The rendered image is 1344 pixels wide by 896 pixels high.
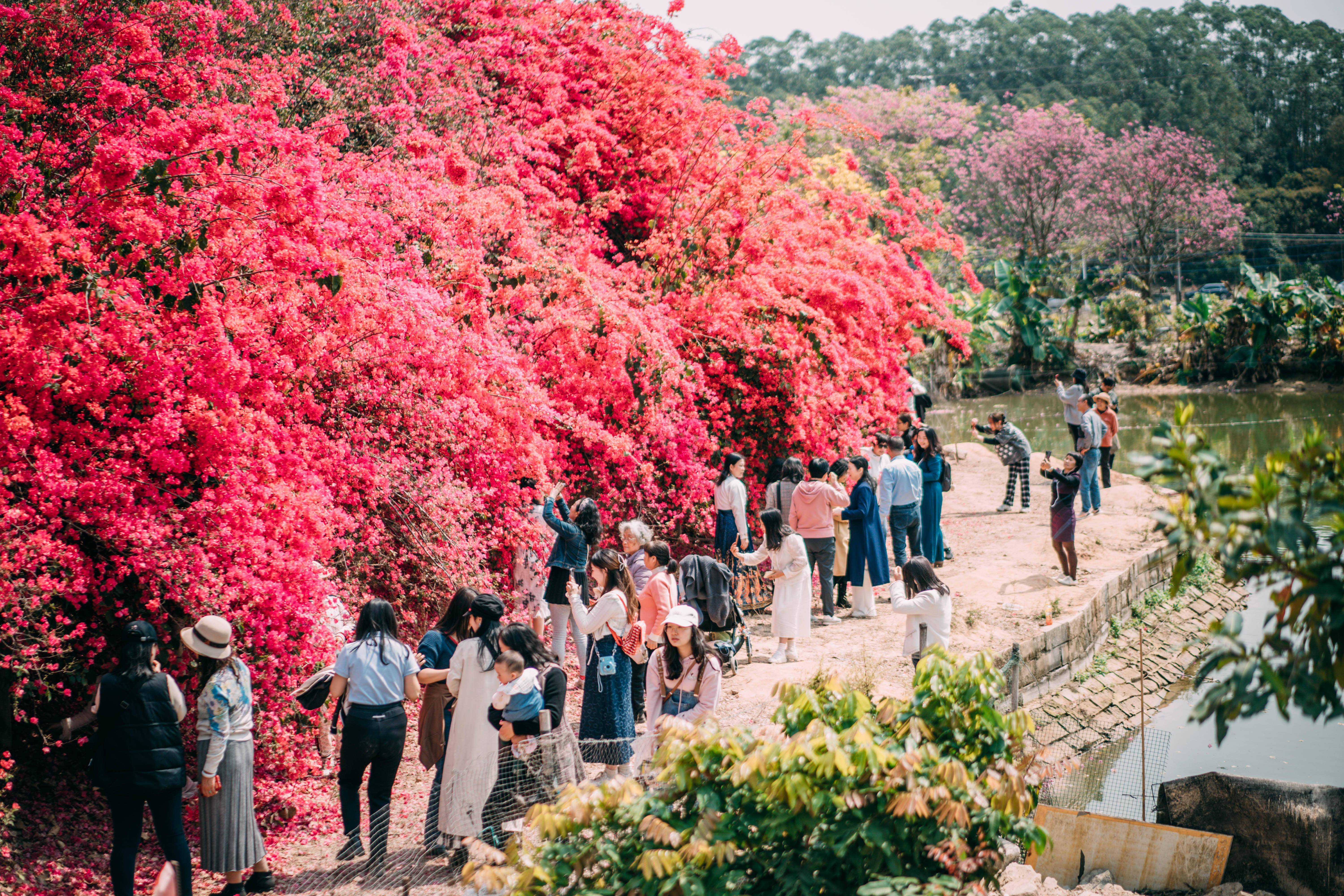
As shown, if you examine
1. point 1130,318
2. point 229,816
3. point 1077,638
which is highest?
point 1130,318

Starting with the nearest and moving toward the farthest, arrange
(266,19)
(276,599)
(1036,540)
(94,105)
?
(276,599) → (94,105) → (266,19) → (1036,540)

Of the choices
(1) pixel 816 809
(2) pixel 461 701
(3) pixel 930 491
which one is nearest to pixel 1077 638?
(3) pixel 930 491

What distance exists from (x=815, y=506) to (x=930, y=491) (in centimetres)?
236

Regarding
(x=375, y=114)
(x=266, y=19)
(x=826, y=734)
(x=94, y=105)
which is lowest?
(x=826, y=734)

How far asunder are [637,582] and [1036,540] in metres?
6.85

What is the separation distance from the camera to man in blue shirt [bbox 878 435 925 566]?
9.85 metres

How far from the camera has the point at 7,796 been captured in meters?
5.71

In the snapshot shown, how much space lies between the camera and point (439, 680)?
5.36 metres

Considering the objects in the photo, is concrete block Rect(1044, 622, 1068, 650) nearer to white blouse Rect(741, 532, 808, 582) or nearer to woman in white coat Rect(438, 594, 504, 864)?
white blouse Rect(741, 532, 808, 582)

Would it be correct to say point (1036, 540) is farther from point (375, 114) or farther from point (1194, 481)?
point (1194, 481)

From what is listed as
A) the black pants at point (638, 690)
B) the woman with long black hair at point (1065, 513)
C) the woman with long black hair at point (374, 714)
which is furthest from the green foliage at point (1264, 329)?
the woman with long black hair at point (374, 714)

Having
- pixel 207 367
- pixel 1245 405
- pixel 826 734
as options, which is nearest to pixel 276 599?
pixel 207 367

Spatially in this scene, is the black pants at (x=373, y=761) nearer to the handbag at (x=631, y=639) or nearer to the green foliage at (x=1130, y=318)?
the handbag at (x=631, y=639)

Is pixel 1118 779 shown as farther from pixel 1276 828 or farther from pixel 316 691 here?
pixel 316 691
